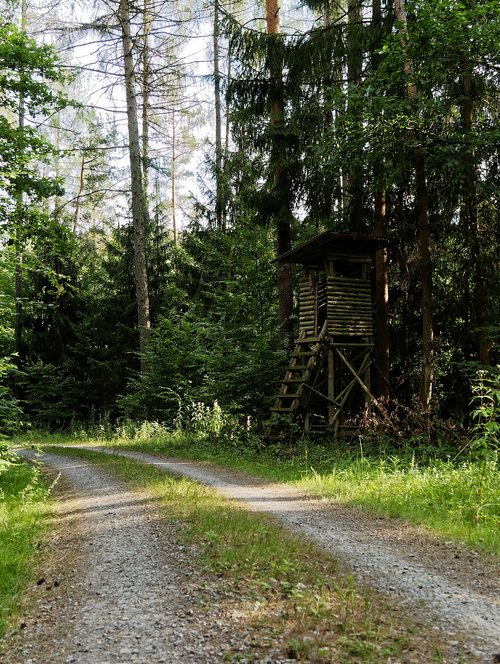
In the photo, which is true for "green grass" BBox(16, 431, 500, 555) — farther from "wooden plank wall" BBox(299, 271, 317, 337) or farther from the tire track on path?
"wooden plank wall" BBox(299, 271, 317, 337)

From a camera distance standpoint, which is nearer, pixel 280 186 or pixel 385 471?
pixel 385 471

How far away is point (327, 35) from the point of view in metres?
15.5

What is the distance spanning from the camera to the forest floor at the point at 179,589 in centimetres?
354

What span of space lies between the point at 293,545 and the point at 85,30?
1968cm

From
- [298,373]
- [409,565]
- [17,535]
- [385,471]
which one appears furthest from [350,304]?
[17,535]

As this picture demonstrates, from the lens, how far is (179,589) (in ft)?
14.7

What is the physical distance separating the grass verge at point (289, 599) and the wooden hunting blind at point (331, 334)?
751 centimetres

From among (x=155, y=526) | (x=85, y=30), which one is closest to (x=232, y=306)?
(x=85, y=30)

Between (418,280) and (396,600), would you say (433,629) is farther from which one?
(418,280)

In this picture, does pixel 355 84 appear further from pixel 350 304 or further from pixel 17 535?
pixel 17 535

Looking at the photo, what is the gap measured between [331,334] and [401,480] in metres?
6.39

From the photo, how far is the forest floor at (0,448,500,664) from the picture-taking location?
139 inches

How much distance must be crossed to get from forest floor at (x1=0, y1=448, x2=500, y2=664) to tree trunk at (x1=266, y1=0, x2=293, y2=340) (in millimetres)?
10361

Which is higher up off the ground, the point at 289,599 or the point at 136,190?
the point at 136,190
